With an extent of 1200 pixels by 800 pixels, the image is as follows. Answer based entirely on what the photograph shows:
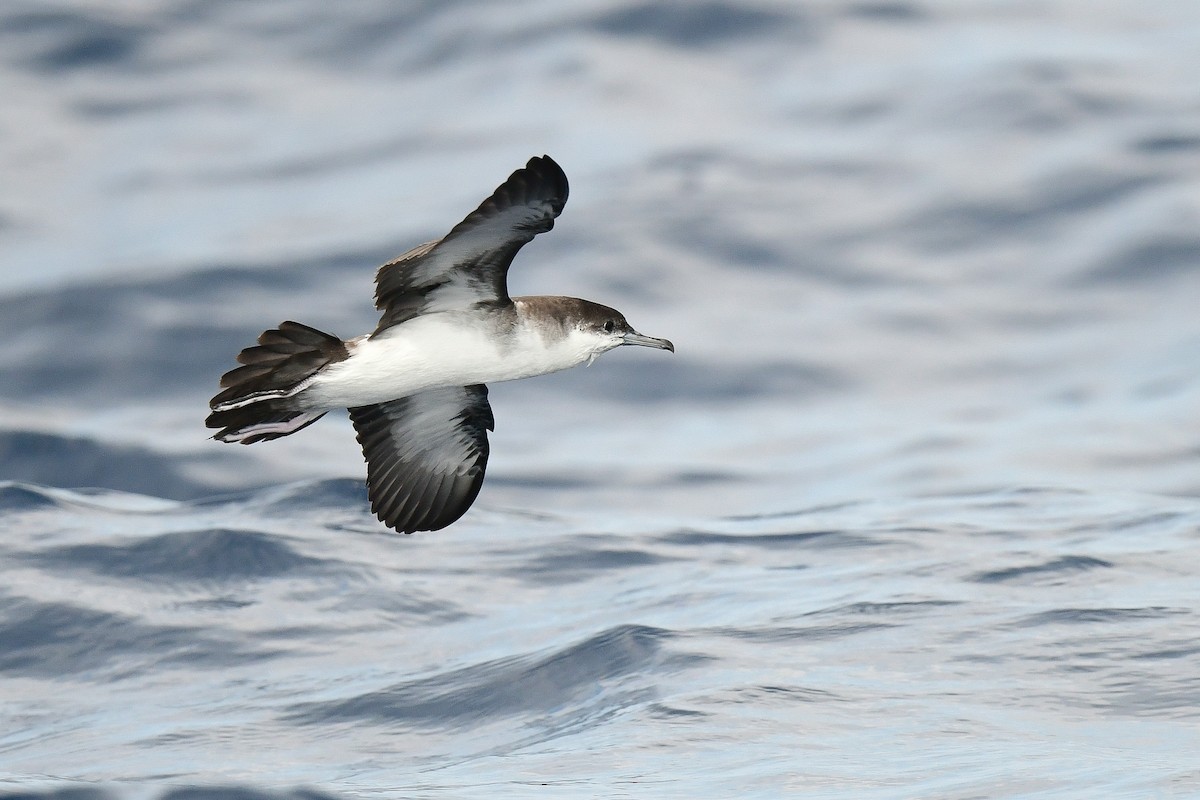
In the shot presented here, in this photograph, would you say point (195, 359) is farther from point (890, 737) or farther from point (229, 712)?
point (890, 737)

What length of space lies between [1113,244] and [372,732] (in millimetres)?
10297

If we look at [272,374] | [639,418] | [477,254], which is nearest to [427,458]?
[272,374]

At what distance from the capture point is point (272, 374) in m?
7.62

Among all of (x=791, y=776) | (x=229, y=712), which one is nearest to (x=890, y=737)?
(x=791, y=776)

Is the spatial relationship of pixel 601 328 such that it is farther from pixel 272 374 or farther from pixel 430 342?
pixel 272 374

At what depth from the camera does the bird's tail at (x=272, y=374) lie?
7550mm

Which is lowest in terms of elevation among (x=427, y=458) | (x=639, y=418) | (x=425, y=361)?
(x=639, y=418)

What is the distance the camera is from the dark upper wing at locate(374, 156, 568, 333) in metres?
6.95

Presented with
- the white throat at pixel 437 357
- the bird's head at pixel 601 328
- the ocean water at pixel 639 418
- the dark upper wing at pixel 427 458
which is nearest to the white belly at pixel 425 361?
the white throat at pixel 437 357

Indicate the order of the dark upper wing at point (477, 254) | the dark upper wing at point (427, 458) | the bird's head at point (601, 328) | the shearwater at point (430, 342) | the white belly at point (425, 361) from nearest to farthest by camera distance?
the dark upper wing at point (477, 254) < the shearwater at point (430, 342) < the white belly at point (425, 361) < the bird's head at point (601, 328) < the dark upper wing at point (427, 458)

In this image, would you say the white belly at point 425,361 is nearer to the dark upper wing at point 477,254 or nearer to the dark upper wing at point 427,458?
the dark upper wing at point 477,254

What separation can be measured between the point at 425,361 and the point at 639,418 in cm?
868

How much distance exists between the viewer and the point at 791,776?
9406mm

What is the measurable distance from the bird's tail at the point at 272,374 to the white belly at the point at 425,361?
0.06 metres
